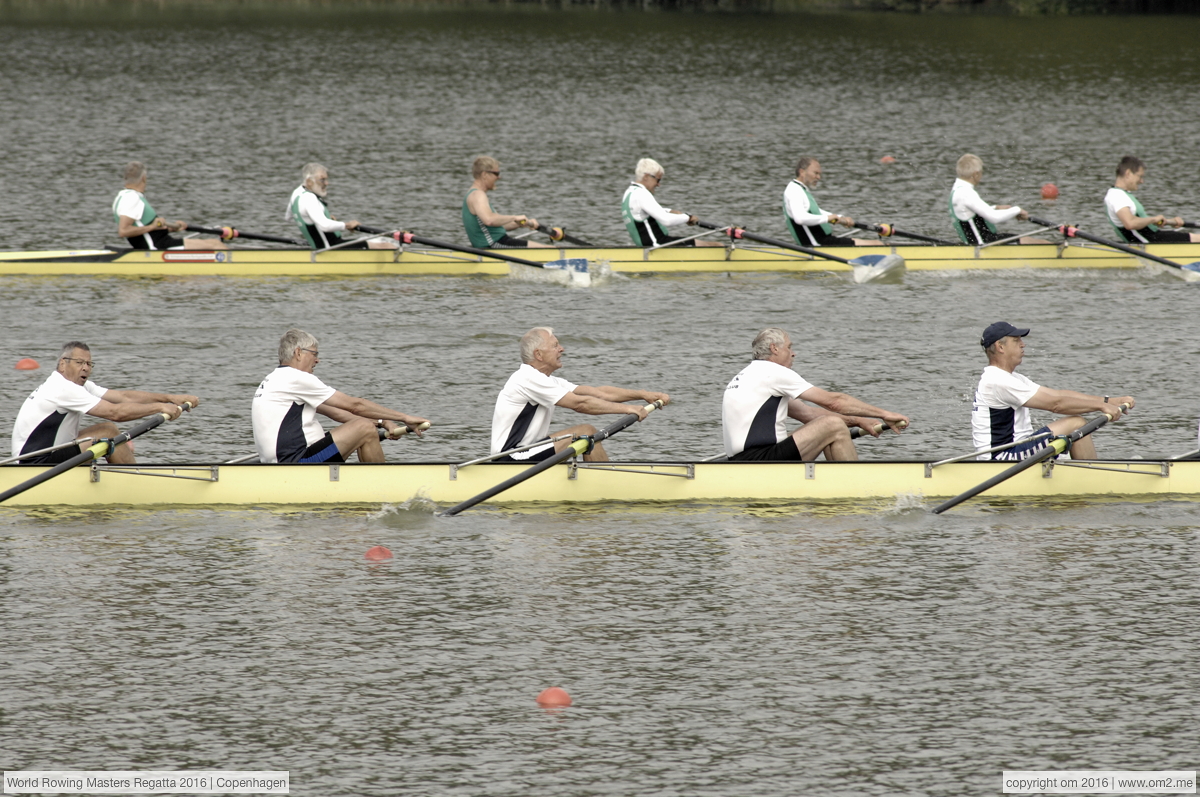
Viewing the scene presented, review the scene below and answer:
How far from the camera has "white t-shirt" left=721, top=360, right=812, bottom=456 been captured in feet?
40.8

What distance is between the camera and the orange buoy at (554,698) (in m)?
9.06

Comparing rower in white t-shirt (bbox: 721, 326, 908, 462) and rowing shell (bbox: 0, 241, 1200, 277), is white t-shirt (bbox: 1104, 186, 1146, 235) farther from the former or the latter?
rower in white t-shirt (bbox: 721, 326, 908, 462)

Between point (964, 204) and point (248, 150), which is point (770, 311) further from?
point (248, 150)

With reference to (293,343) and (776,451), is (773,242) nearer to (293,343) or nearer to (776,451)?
(776,451)

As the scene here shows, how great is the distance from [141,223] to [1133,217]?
12760 millimetres

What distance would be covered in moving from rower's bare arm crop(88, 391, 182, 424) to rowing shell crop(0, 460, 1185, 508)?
1.24ft

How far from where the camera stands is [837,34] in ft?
182

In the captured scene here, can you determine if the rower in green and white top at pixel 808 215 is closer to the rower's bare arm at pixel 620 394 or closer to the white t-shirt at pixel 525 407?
the rower's bare arm at pixel 620 394

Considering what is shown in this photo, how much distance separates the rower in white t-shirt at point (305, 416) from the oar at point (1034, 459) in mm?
3960

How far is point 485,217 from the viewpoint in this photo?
21594 millimetres

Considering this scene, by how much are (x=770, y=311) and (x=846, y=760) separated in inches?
490

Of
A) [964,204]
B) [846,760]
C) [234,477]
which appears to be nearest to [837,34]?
[964,204]

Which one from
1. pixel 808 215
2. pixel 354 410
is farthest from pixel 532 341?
pixel 808 215
